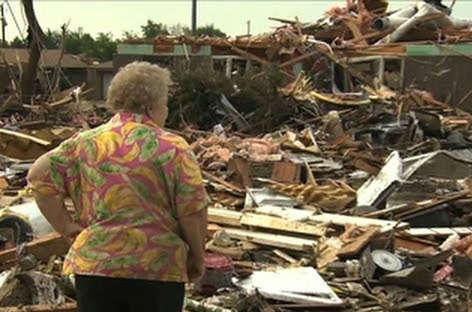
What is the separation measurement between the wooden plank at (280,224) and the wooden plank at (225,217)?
84 mm

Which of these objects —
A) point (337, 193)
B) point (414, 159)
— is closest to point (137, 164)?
point (337, 193)

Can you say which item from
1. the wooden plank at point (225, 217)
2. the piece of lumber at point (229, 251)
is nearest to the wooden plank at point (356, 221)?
the wooden plank at point (225, 217)

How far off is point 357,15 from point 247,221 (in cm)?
1714

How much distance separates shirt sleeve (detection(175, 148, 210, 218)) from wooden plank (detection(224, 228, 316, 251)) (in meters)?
4.27

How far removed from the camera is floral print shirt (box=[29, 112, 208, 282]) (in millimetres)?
2895

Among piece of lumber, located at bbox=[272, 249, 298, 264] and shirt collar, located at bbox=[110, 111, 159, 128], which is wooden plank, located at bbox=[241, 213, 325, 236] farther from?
shirt collar, located at bbox=[110, 111, 159, 128]

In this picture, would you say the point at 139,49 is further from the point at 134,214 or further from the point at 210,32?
the point at 210,32

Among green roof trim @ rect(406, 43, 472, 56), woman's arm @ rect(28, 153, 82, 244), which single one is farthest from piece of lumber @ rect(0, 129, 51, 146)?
green roof trim @ rect(406, 43, 472, 56)

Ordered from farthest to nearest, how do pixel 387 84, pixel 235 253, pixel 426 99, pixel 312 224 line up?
pixel 387 84, pixel 426 99, pixel 312 224, pixel 235 253

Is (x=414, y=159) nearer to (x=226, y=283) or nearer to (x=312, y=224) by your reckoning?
(x=312, y=224)

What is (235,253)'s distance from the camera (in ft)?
22.5

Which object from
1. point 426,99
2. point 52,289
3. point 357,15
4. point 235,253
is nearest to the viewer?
point 52,289

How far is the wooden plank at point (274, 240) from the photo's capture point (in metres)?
7.17

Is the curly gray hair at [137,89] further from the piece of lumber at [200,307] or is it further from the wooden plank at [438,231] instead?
the wooden plank at [438,231]
